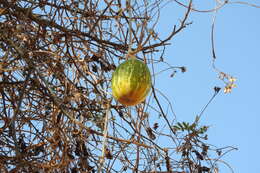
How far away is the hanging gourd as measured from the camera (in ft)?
4.50

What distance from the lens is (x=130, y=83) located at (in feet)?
4.53

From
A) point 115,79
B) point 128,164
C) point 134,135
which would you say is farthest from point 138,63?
point 128,164

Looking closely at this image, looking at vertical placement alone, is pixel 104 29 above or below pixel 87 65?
above

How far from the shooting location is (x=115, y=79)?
1.41m

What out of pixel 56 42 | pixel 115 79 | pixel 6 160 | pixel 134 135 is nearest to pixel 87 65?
pixel 56 42

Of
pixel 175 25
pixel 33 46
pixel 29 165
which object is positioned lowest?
pixel 29 165

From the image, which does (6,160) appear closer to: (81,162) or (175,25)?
(81,162)

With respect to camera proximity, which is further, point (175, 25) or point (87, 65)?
point (87, 65)

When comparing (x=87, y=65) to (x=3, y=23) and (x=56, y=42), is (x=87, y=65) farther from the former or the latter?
(x=3, y=23)

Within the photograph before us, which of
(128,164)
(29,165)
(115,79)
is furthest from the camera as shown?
(128,164)

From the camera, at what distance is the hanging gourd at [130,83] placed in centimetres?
137

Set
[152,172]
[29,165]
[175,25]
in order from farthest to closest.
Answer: [152,172] < [29,165] < [175,25]

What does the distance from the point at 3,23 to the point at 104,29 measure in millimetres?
495

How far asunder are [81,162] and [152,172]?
0.99 ft
